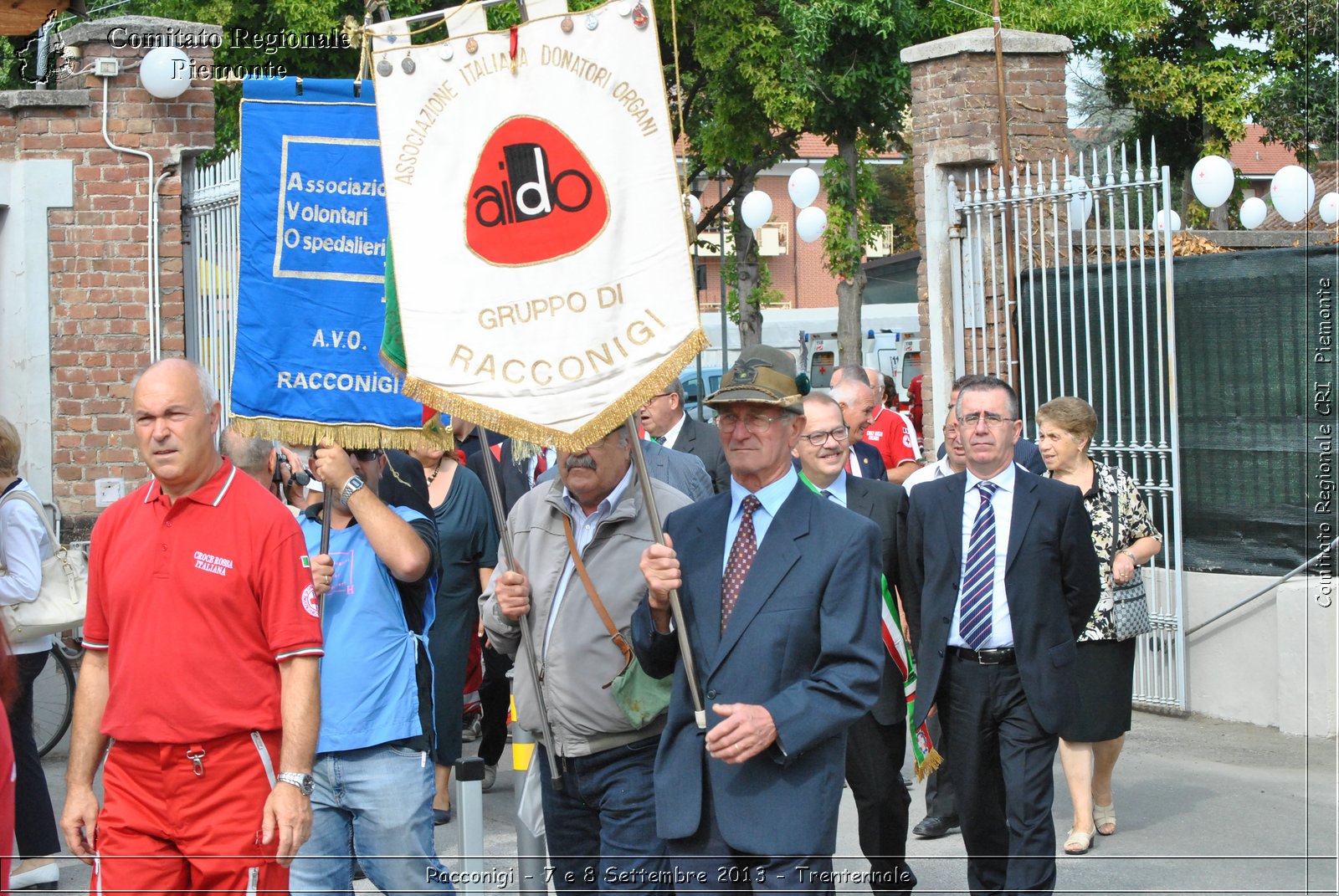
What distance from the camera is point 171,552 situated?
400 cm

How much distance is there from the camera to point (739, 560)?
4.20 meters

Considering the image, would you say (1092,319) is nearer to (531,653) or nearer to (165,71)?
(531,653)

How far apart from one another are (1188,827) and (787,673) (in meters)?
4.13

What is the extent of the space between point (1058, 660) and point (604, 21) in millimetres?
2937

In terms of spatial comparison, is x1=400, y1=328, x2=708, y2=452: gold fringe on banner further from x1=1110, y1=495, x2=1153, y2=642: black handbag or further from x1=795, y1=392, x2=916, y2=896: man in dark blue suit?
x1=1110, y1=495, x2=1153, y2=642: black handbag

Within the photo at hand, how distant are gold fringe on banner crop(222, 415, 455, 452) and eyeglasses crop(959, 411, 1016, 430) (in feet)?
6.94

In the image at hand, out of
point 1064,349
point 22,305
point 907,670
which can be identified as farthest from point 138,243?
point 907,670

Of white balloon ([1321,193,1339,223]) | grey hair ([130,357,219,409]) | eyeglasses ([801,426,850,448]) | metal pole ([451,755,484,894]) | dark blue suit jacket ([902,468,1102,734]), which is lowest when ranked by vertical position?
metal pole ([451,755,484,894])

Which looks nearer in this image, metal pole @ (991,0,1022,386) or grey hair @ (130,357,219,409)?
grey hair @ (130,357,219,409)

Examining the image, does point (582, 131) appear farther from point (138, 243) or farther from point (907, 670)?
point (138, 243)

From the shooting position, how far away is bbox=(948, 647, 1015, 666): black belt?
560 cm

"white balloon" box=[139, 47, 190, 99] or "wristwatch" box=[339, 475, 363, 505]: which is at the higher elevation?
"white balloon" box=[139, 47, 190, 99]

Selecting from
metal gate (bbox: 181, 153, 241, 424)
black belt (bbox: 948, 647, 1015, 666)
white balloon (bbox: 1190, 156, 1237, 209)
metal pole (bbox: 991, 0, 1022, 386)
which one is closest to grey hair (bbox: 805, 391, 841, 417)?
black belt (bbox: 948, 647, 1015, 666)

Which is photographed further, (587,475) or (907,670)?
(907,670)
